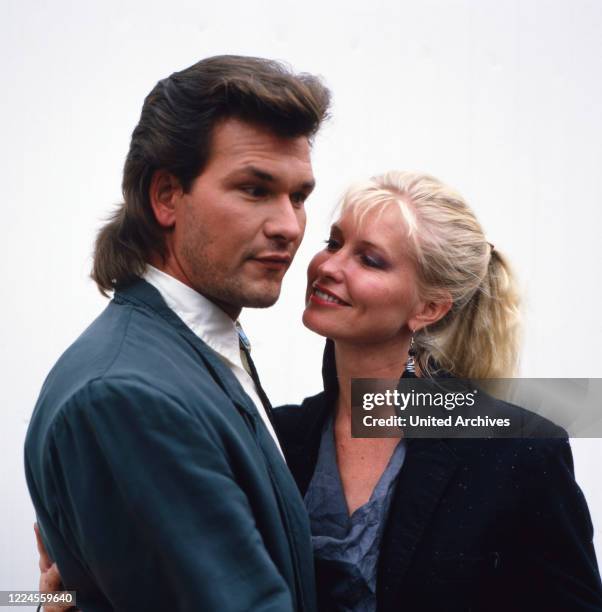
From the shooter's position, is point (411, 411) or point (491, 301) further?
point (491, 301)

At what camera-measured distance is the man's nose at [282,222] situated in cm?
170

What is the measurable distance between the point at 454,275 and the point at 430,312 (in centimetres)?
12

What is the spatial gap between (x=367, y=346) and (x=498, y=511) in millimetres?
525

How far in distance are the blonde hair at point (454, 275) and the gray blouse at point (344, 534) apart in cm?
36

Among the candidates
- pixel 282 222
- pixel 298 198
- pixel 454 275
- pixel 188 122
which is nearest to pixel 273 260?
pixel 282 222

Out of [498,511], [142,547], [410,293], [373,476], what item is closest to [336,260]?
[410,293]

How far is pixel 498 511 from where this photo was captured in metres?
1.88

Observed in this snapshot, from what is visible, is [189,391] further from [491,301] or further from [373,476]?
[491,301]

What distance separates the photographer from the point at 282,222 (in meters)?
1.71

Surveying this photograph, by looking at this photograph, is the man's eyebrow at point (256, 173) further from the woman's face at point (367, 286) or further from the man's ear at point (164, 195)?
the woman's face at point (367, 286)

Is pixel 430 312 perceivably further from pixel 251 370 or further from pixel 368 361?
pixel 251 370

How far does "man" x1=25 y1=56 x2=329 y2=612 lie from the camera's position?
123cm

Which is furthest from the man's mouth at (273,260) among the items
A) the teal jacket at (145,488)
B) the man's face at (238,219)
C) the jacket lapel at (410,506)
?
the jacket lapel at (410,506)

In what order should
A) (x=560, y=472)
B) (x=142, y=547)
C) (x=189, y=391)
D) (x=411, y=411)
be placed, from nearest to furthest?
(x=142, y=547), (x=189, y=391), (x=560, y=472), (x=411, y=411)
